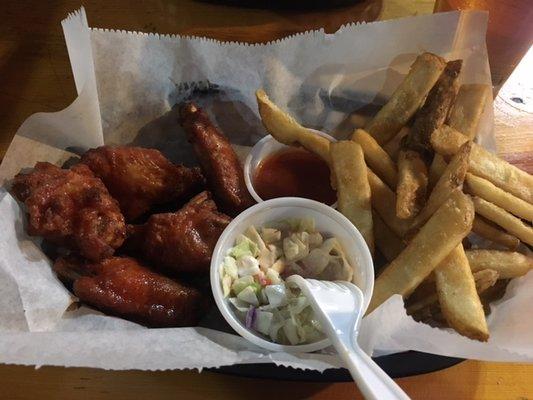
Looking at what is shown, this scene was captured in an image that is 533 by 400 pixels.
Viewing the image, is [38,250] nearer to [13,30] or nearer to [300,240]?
[300,240]

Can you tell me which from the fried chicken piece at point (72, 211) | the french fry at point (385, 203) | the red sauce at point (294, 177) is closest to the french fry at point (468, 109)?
the french fry at point (385, 203)

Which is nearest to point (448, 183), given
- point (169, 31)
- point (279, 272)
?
point (279, 272)

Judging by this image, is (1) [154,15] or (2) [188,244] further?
(1) [154,15]

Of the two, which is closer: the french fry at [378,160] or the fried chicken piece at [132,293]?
the fried chicken piece at [132,293]

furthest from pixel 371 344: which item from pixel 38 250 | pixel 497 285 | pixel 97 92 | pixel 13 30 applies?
pixel 13 30

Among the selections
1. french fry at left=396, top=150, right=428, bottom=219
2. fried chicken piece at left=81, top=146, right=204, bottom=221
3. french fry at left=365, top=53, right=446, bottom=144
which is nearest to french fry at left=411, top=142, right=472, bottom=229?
french fry at left=396, top=150, right=428, bottom=219

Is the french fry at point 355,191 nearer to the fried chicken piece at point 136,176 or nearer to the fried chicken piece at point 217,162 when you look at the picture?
the fried chicken piece at point 217,162
